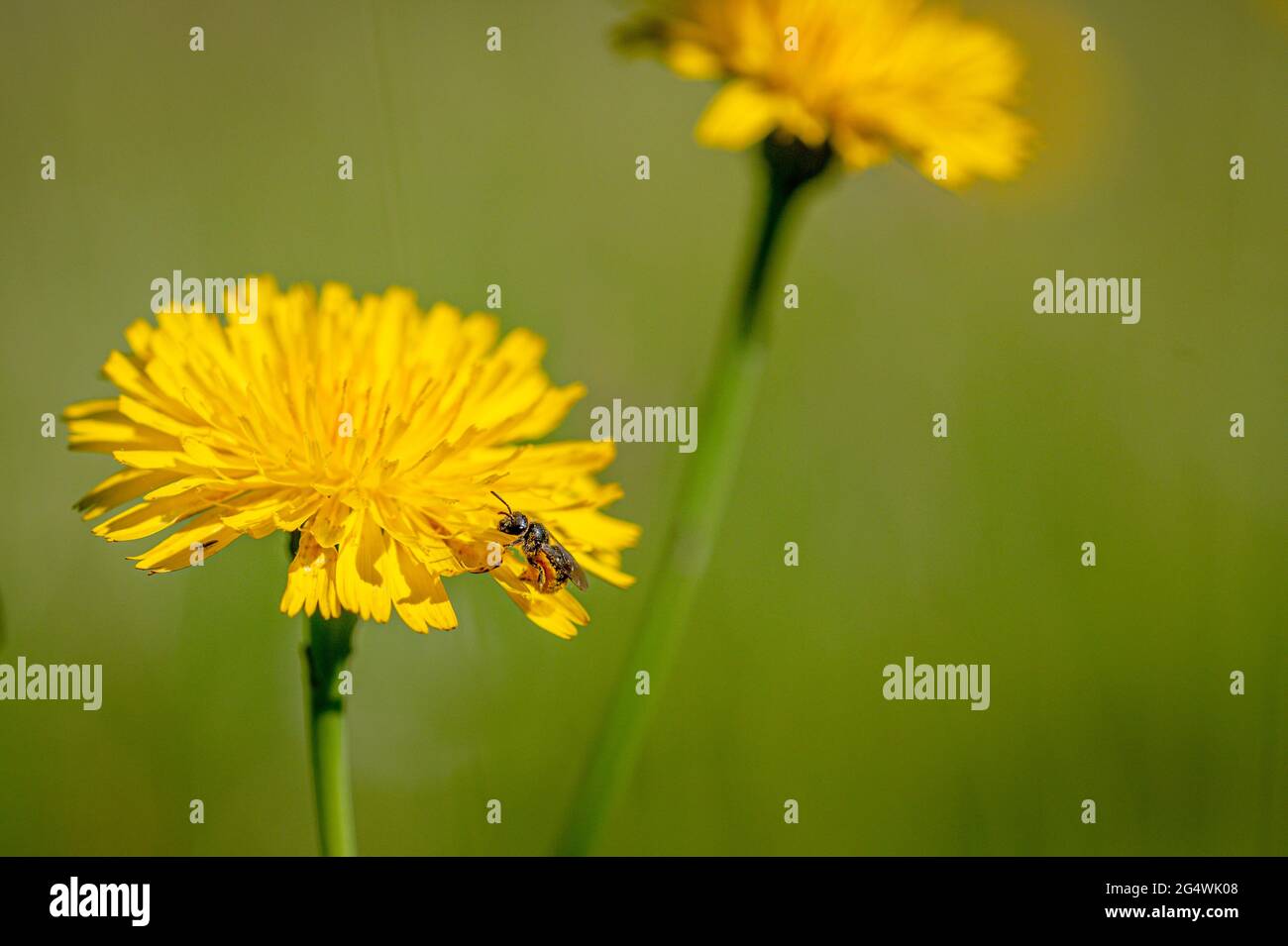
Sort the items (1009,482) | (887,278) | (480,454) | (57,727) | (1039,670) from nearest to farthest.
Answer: (480,454), (57,727), (1039,670), (1009,482), (887,278)

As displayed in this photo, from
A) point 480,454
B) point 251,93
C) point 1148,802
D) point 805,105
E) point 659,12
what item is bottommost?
point 1148,802

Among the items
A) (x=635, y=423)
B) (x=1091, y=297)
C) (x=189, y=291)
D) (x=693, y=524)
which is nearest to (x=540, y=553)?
(x=693, y=524)

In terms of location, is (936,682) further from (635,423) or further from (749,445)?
(635,423)

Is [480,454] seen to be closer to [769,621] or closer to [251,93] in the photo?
[769,621]

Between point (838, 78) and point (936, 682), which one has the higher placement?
point (838, 78)

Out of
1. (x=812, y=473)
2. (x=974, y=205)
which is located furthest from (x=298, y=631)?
(x=974, y=205)

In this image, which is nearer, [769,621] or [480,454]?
[480,454]
